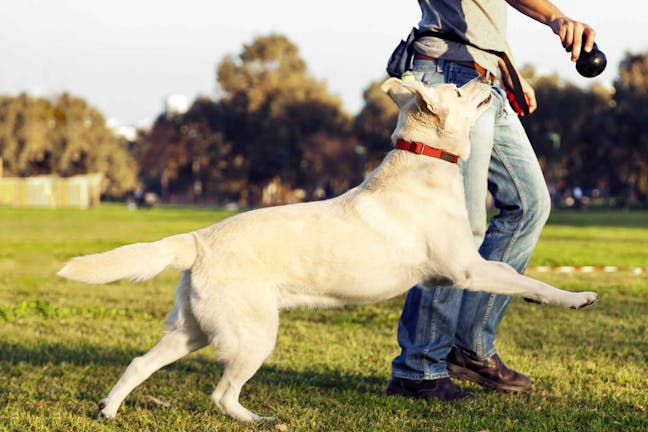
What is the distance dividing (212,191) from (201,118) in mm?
9872

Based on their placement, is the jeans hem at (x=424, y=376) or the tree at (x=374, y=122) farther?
the tree at (x=374, y=122)

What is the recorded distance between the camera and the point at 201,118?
3061 inches

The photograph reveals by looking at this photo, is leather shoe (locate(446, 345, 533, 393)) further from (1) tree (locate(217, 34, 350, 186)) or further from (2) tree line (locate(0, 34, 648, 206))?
(1) tree (locate(217, 34, 350, 186))

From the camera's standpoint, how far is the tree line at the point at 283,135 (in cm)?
6044

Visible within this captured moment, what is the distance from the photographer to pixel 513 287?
4211 mm

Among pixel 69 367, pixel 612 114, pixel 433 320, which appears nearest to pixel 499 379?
pixel 433 320

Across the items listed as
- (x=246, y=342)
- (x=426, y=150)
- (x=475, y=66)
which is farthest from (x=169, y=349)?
(x=475, y=66)

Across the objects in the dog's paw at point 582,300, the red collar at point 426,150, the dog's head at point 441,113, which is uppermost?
the dog's head at point 441,113

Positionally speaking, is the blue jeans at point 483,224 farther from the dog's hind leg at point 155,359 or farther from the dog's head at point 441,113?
the dog's hind leg at point 155,359

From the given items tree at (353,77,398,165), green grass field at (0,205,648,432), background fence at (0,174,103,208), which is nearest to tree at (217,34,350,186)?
tree at (353,77,398,165)

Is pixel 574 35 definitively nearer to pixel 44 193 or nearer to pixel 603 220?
pixel 603 220

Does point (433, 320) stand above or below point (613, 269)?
above

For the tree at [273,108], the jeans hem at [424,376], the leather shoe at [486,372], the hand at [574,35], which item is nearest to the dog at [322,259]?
the hand at [574,35]

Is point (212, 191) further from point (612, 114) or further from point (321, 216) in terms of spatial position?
point (321, 216)
